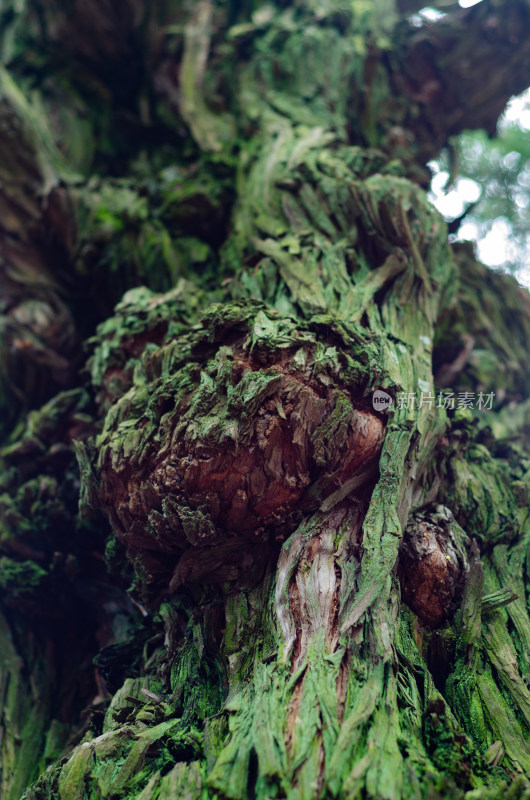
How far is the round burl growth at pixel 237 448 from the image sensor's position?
2.36 meters

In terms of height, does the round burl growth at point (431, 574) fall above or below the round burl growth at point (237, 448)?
below

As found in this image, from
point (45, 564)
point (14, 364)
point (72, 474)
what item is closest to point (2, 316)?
point (14, 364)

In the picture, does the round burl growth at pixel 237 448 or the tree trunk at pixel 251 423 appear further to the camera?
the round burl growth at pixel 237 448

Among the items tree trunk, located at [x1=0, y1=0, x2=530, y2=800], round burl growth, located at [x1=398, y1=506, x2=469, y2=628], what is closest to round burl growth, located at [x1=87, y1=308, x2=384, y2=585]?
tree trunk, located at [x1=0, y1=0, x2=530, y2=800]

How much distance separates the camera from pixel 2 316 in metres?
4.05

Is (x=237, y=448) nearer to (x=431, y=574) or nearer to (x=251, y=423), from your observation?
(x=251, y=423)

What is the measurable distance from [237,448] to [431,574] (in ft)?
2.84

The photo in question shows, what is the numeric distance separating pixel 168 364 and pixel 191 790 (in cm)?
163

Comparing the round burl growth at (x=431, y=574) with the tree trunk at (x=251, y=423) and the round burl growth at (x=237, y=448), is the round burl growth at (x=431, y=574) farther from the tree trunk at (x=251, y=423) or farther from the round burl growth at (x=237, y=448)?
the round burl growth at (x=237, y=448)

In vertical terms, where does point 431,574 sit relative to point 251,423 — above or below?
below

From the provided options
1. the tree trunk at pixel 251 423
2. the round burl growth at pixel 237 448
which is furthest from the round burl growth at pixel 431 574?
the round burl growth at pixel 237 448

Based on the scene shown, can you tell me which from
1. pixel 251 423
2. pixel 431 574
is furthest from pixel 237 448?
pixel 431 574

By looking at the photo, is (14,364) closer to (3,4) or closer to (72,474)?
(72,474)

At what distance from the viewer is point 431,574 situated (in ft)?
7.87
